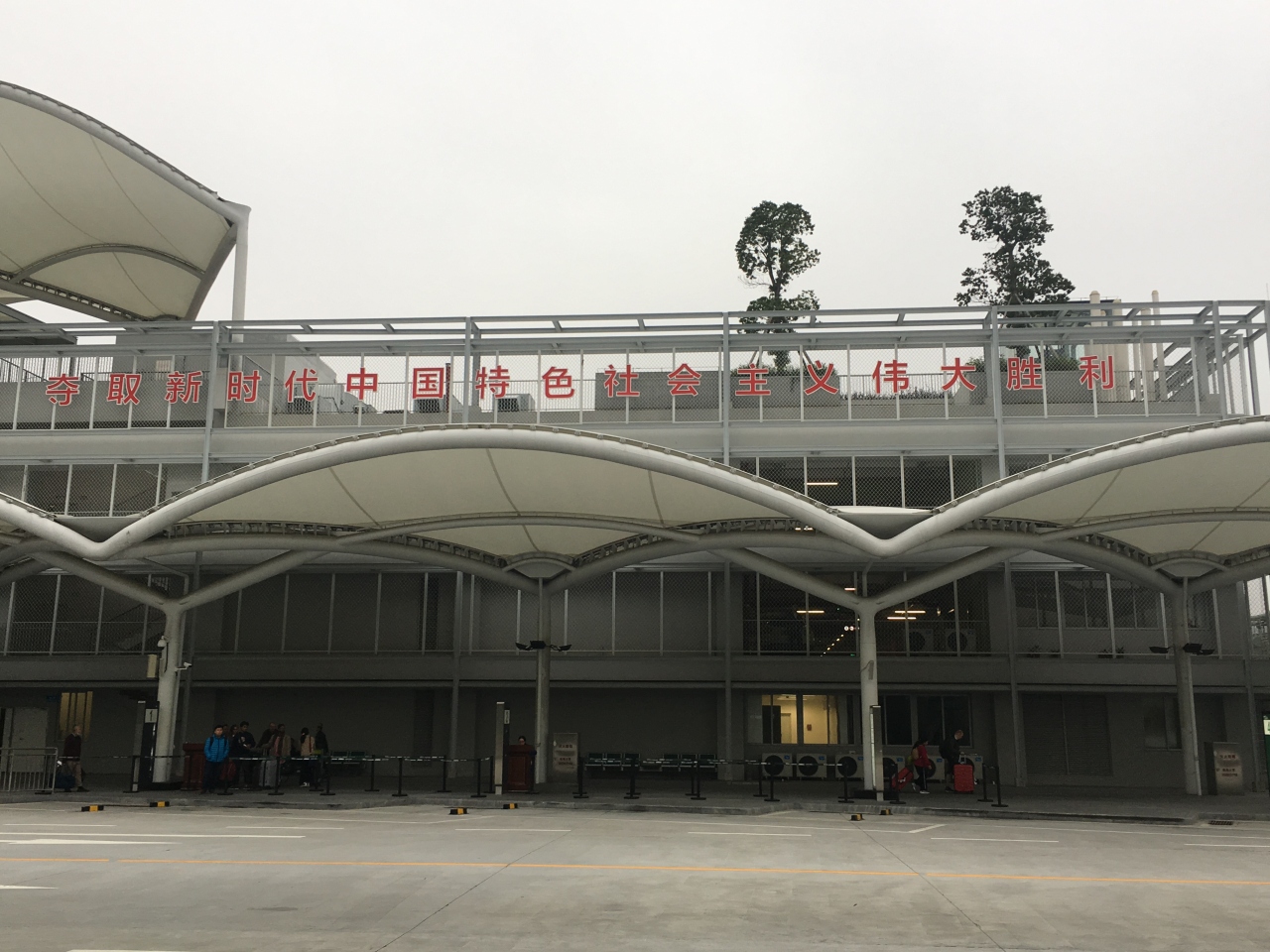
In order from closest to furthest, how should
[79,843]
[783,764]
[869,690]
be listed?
[79,843]
[869,690]
[783,764]

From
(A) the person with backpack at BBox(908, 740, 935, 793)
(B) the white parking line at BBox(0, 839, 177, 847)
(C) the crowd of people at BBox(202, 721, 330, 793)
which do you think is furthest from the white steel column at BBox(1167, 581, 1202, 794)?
(B) the white parking line at BBox(0, 839, 177, 847)

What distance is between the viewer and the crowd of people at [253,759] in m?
24.9

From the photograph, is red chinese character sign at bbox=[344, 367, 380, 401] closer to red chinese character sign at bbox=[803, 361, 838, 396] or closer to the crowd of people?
the crowd of people

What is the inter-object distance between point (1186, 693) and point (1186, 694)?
27 millimetres

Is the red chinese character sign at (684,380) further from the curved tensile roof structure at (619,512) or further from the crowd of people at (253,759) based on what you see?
the crowd of people at (253,759)

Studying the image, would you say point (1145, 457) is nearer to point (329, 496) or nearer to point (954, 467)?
point (954, 467)

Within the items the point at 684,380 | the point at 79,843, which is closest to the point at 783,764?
the point at 684,380

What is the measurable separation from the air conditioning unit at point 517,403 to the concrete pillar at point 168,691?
982cm

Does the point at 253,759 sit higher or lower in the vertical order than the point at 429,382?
lower

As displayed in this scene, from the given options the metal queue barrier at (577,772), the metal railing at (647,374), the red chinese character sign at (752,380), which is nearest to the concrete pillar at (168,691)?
the metal queue barrier at (577,772)

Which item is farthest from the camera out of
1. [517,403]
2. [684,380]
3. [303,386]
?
[303,386]

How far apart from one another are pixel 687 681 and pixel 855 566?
559 centimetres

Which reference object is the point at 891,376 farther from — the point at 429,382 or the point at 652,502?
the point at 429,382

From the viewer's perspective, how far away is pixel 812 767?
31109 mm
